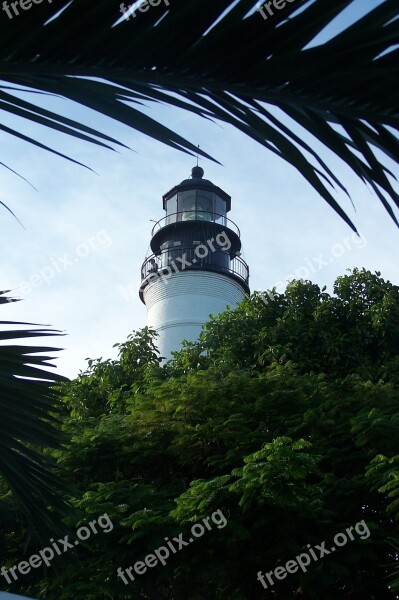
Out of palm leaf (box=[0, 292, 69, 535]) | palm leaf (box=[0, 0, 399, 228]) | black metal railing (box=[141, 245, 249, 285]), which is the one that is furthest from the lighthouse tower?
palm leaf (box=[0, 0, 399, 228])

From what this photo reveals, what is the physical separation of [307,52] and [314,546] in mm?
7872

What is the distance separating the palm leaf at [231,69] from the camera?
113cm

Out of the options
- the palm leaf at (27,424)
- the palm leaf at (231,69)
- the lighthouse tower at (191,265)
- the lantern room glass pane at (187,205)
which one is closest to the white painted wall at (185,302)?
the lighthouse tower at (191,265)

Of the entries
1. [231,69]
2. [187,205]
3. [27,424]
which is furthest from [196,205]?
[231,69]

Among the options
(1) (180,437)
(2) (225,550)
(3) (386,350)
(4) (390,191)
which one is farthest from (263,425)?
(4) (390,191)

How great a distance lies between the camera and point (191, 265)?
25781 millimetres

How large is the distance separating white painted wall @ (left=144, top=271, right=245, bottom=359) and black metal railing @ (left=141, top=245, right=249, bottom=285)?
0.25 meters

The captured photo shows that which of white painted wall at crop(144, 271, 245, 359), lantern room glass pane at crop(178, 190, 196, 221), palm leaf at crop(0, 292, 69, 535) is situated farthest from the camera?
lantern room glass pane at crop(178, 190, 196, 221)

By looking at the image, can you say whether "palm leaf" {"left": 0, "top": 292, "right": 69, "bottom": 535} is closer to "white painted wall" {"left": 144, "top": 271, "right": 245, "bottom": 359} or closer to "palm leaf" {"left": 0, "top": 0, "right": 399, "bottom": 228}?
"palm leaf" {"left": 0, "top": 0, "right": 399, "bottom": 228}

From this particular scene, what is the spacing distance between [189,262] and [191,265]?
0.12 metres

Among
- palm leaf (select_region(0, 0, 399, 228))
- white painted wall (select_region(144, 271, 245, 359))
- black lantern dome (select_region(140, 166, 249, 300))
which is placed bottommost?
palm leaf (select_region(0, 0, 399, 228))

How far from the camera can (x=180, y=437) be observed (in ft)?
33.2

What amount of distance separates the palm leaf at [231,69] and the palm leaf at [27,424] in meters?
1.23

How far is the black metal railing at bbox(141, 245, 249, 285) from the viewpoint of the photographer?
2588cm
